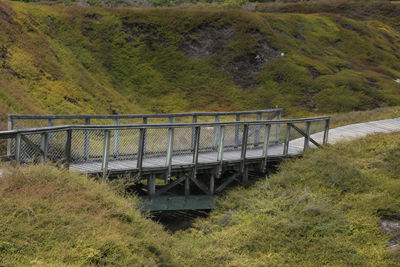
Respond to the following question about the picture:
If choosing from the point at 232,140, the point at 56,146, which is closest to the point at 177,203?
the point at 56,146

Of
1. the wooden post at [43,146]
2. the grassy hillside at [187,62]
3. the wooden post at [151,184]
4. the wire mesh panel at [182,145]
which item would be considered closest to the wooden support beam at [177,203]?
the wooden post at [151,184]

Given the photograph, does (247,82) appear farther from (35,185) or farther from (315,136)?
(35,185)

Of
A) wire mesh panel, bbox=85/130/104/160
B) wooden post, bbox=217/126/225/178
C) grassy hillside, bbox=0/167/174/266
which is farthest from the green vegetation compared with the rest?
wire mesh panel, bbox=85/130/104/160

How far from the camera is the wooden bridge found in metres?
11.0

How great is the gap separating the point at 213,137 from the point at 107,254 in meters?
8.15

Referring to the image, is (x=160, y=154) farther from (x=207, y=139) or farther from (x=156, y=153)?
(x=207, y=139)

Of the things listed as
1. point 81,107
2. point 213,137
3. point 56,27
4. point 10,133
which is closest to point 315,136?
point 213,137

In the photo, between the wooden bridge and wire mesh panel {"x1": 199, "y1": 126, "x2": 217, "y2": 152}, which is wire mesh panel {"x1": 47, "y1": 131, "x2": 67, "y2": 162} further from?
wire mesh panel {"x1": 199, "y1": 126, "x2": 217, "y2": 152}

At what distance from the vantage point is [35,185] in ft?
29.5

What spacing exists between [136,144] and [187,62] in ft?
121

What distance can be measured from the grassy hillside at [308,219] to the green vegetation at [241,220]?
0.03m

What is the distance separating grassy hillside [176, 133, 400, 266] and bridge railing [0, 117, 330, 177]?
4.49 feet

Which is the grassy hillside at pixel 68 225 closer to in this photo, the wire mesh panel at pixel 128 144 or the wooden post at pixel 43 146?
the wooden post at pixel 43 146

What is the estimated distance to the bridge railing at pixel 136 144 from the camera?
10.5 metres
